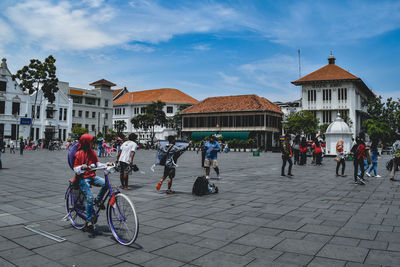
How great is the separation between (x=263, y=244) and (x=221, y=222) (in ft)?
4.48

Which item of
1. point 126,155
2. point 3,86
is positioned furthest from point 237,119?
point 126,155

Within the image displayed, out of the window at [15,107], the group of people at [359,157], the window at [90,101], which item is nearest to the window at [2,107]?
the window at [15,107]

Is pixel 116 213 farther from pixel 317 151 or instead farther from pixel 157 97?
pixel 157 97

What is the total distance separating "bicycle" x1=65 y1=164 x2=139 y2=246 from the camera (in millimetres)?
4398

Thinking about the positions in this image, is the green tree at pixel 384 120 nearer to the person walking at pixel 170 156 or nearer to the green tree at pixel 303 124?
the green tree at pixel 303 124

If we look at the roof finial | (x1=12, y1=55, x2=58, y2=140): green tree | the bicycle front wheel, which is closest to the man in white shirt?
the bicycle front wheel

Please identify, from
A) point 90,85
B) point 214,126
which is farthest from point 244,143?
point 90,85

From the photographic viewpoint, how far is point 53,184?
10391mm

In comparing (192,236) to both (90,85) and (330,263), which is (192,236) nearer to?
(330,263)

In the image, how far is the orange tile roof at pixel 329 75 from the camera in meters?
55.9

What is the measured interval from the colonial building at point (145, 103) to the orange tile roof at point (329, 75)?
3116 centimetres

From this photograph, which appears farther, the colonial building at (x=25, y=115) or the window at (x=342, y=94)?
the window at (x=342, y=94)

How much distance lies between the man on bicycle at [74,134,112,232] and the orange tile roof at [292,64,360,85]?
56.0 metres

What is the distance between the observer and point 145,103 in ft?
270
